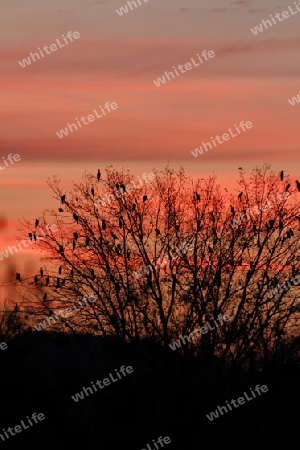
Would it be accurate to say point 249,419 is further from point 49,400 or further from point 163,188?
point 49,400

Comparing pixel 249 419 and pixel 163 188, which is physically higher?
pixel 163 188

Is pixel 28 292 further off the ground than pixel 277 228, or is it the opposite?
pixel 28 292

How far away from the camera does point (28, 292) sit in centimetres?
4231

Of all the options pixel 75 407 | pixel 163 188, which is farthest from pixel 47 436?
pixel 163 188

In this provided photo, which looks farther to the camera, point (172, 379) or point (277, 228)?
point (277, 228)

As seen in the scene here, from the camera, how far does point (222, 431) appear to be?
125 ft

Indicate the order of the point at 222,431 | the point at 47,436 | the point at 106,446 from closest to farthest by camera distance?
the point at 222,431 → the point at 106,446 → the point at 47,436

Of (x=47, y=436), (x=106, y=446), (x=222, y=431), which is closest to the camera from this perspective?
(x=222, y=431)

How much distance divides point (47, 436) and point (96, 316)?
9121 millimetres

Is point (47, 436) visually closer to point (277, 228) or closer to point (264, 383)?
point (264, 383)

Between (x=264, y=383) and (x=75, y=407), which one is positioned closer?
A: (x=264, y=383)

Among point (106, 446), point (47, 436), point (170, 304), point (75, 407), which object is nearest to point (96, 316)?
point (170, 304)

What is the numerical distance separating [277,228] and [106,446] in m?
12.9

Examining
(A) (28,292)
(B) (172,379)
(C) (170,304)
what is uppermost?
(A) (28,292)
